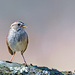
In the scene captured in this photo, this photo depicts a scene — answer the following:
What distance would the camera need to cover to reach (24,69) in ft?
7.72

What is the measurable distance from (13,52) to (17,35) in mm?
706

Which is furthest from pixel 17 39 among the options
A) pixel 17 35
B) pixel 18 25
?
pixel 18 25

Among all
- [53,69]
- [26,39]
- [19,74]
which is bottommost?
[19,74]

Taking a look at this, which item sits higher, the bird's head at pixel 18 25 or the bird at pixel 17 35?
the bird's head at pixel 18 25

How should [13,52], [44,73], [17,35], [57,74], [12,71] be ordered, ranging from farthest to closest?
[13,52], [17,35], [57,74], [44,73], [12,71]

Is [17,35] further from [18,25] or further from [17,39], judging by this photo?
[18,25]

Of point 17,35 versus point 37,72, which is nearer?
point 37,72

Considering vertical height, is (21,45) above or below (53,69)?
above

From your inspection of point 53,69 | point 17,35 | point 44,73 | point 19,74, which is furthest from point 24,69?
point 17,35

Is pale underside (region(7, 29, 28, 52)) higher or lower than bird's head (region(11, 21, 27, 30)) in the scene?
lower

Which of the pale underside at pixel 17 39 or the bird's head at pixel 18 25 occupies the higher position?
the bird's head at pixel 18 25

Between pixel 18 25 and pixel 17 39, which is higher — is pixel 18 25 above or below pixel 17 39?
above

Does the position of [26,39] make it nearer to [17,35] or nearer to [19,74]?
[17,35]

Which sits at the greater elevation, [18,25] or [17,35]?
[18,25]
